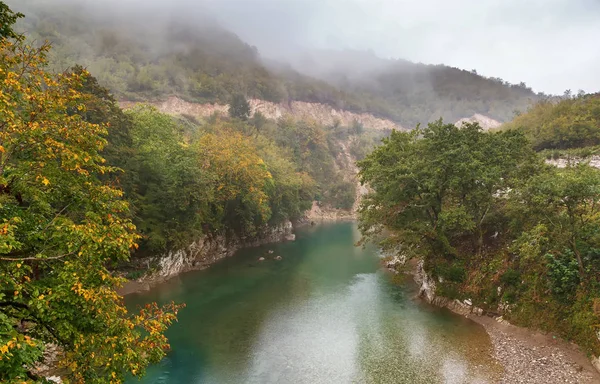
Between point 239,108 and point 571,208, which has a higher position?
point 239,108

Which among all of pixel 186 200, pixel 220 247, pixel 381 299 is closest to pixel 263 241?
pixel 220 247

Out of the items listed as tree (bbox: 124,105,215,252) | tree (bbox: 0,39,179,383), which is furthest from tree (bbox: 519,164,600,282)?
tree (bbox: 124,105,215,252)

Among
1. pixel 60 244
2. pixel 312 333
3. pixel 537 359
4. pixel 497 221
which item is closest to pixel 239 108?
pixel 497 221

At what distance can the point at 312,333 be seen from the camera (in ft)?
88.8

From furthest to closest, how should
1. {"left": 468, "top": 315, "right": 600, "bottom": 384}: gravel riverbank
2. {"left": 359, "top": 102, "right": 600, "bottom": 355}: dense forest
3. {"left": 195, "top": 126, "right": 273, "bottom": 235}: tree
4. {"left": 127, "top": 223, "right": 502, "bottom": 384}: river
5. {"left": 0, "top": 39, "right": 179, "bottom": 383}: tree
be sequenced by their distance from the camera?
{"left": 195, "top": 126, "right": 273, "bottom": 235}: tree, {"left": 359, "top": 102, "right": 600, "bottom": 355}: dense forest, {"left": 127, "top": 223, "right": 502, "bottom": 384}: river, {"left": 468, "top": 315, "right": 600, "bottom": 384}: gravel riverbank, {"left": 0, "top": 39, "right": 179, "bottom": 383}: tree

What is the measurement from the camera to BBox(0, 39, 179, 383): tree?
9.11m

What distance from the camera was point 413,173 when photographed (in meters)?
29.9

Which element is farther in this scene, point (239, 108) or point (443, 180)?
point (239, 108)

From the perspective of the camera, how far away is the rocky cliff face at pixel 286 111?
356 ft

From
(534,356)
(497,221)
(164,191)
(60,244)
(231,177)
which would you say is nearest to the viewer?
(60,244)

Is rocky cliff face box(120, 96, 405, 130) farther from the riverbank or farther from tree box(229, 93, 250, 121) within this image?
the riverbank

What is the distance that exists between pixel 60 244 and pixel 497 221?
3271cm

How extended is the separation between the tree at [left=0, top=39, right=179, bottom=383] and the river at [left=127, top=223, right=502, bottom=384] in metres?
12.6

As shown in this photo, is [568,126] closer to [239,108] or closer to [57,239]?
[57,239]
